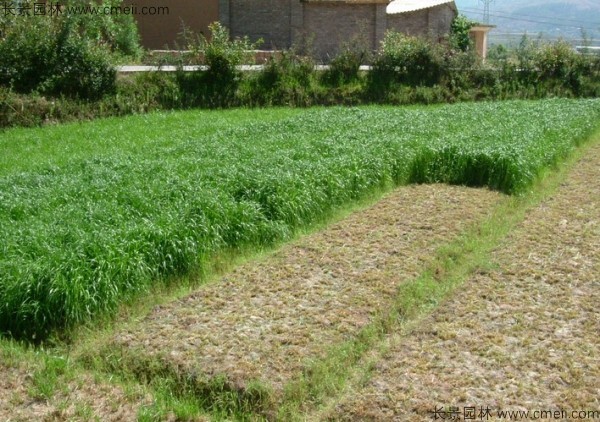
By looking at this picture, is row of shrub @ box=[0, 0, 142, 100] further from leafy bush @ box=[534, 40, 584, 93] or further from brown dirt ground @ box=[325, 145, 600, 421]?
leafy bush @ box=[534, 40, 584, 93]

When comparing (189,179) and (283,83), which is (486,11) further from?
(189,179)

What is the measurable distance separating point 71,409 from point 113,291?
5.31ft

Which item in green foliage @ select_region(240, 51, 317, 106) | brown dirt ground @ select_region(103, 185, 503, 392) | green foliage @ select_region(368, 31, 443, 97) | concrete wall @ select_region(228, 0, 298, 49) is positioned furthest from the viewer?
concrete wall @ select_region(228, 0, 298, 49)

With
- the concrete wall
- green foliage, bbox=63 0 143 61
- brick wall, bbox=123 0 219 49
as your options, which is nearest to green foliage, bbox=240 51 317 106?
green foliage, bbox=63 0 143 61

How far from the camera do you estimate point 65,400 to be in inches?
203

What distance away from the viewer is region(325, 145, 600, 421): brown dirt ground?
5.00 meters

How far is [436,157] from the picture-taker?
12.1m

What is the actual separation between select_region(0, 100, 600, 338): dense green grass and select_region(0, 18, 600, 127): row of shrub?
3.12 m

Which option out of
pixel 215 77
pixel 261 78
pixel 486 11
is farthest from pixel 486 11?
pixel 215 77

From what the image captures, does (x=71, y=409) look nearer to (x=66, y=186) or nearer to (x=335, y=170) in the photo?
(x=66, y=186)

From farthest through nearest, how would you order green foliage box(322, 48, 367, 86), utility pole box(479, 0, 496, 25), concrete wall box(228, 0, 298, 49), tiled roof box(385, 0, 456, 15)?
utility pole box(479, 0, 496, 25), tiled roof box(385, 0, 456, 15), concrete wall box(228, 0, 298, 49), green foliage box(322, 48, 367, 86)

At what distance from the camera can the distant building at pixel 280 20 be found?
107 feet

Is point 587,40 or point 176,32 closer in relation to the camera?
point 587,40

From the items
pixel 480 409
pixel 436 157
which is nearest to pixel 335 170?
pixel 436 157
